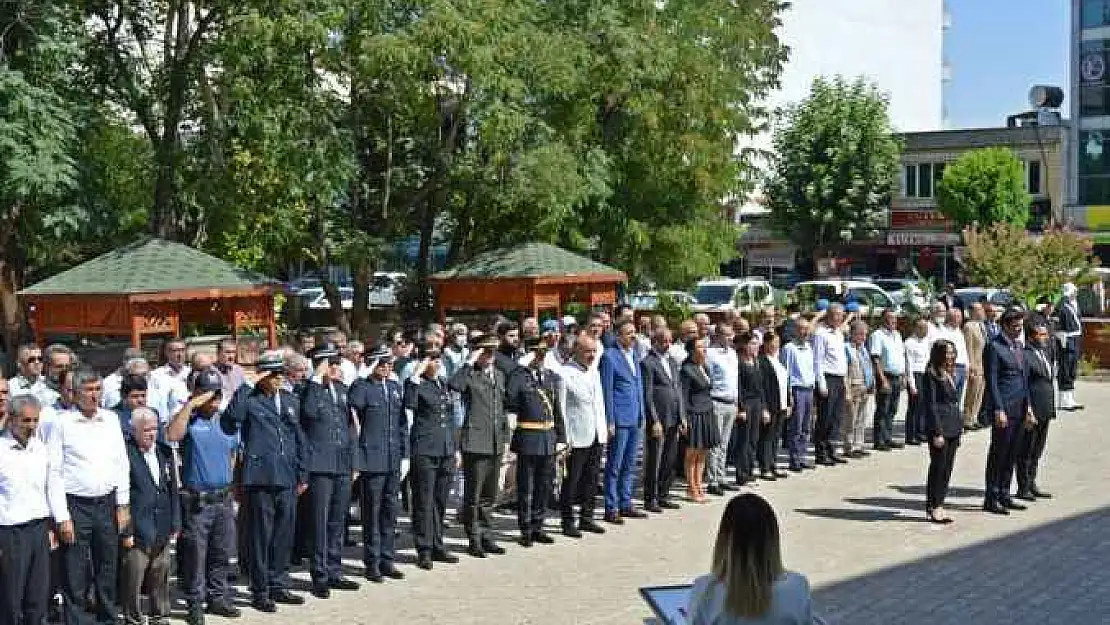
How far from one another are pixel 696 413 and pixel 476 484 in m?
3.09

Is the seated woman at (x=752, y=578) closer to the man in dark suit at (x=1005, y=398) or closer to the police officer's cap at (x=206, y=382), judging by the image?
the police officer's cap at (x=206, y=382)

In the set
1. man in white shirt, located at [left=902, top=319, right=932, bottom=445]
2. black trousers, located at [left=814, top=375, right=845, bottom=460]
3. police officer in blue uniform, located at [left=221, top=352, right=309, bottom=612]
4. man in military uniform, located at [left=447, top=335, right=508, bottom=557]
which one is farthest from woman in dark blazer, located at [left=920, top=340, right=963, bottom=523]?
police officer in blue uniform, located at [left=221, top=352, right=309, bottom=612]

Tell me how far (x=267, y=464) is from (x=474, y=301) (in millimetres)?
12295

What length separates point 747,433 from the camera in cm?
1485

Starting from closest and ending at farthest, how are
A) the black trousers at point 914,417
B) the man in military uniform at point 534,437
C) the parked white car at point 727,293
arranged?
the man in military uniform at point 534,437 < the black trousers at point 914,417 < the parked white car at point 727,293

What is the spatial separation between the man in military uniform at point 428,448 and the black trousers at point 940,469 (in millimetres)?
4538

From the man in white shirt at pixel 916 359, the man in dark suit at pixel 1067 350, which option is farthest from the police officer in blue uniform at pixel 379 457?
the man in dark suit at pixel 1067 350

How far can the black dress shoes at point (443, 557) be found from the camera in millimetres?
11500

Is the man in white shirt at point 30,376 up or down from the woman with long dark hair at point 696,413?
up

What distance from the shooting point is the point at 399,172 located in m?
23.0

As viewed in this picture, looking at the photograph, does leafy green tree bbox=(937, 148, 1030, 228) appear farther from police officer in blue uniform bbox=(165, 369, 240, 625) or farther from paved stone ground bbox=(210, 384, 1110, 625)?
police officer in blue uniform bbox=(165, 369, 240, 625)

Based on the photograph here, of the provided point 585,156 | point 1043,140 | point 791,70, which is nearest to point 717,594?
point 585,156

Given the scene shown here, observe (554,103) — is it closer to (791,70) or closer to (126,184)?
(126,184)

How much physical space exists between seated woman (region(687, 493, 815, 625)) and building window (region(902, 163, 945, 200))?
5320cm
